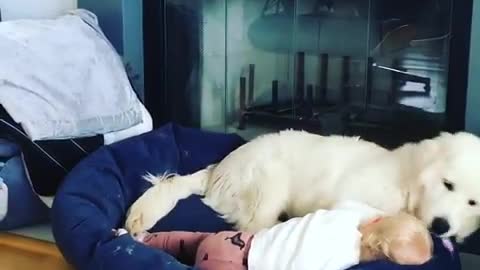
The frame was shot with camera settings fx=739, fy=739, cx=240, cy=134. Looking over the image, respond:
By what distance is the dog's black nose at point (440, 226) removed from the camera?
5.32 feet

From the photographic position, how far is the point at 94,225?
1.63 m

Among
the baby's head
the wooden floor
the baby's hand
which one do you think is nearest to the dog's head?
the baby's head

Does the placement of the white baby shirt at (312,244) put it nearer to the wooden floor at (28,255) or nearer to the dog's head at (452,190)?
the dog's head at (452,190)

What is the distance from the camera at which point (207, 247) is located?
1560 mm

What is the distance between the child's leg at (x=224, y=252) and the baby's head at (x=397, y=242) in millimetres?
242

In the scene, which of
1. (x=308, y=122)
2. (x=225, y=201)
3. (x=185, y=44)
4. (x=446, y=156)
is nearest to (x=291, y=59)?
(x=308, y=122)

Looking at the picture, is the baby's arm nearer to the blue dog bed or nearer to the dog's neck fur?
the blue dog bed

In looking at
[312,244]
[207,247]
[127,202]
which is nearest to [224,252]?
[207,247]

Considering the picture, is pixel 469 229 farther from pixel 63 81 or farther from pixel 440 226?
pixel 63 81

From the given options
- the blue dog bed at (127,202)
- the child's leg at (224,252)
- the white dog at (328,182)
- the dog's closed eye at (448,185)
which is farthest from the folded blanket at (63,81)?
the dog's closed eye at (448,185)

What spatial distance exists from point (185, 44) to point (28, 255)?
2.79 ft

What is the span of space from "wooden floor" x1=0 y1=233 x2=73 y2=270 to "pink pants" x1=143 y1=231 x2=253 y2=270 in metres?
0.31

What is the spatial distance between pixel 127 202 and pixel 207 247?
429mm

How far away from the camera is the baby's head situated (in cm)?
145
